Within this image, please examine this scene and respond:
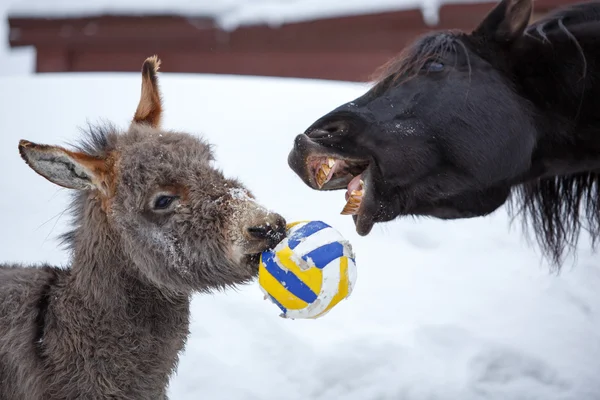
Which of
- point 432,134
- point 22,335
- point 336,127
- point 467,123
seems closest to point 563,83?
point 467,123

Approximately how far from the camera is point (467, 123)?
10.6ft

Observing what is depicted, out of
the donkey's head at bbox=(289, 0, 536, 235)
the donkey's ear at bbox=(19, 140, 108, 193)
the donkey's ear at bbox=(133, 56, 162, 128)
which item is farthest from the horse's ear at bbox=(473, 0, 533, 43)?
the donkey's ear at bbox=(19, 140, 108, 193)

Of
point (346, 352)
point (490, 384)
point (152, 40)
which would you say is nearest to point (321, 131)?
point (346, 352)

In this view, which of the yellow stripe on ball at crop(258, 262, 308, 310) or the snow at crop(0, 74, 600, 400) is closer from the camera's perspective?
the yellow stripe on ball at crop(258, 262, 308, 310)

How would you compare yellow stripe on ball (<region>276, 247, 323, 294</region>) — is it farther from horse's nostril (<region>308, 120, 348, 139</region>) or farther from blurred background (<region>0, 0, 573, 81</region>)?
blurred background (<region>0, 0, 573, 81</region>)

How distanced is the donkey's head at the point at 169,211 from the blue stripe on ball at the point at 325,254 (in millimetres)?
171

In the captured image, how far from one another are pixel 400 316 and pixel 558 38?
2339 millimetres

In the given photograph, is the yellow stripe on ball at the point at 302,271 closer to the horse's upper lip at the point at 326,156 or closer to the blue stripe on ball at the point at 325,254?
the blue stripe on ball at the point at 325,254

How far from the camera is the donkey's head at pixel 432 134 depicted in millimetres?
3102

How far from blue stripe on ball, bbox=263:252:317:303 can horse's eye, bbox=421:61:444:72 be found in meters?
1.36

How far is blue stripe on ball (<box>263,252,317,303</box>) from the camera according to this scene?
2.57 m

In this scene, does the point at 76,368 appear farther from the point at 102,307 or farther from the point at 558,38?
the point at 558,38

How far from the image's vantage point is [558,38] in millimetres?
3426

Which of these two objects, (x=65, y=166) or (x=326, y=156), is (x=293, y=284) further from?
(x=65, y=166)
